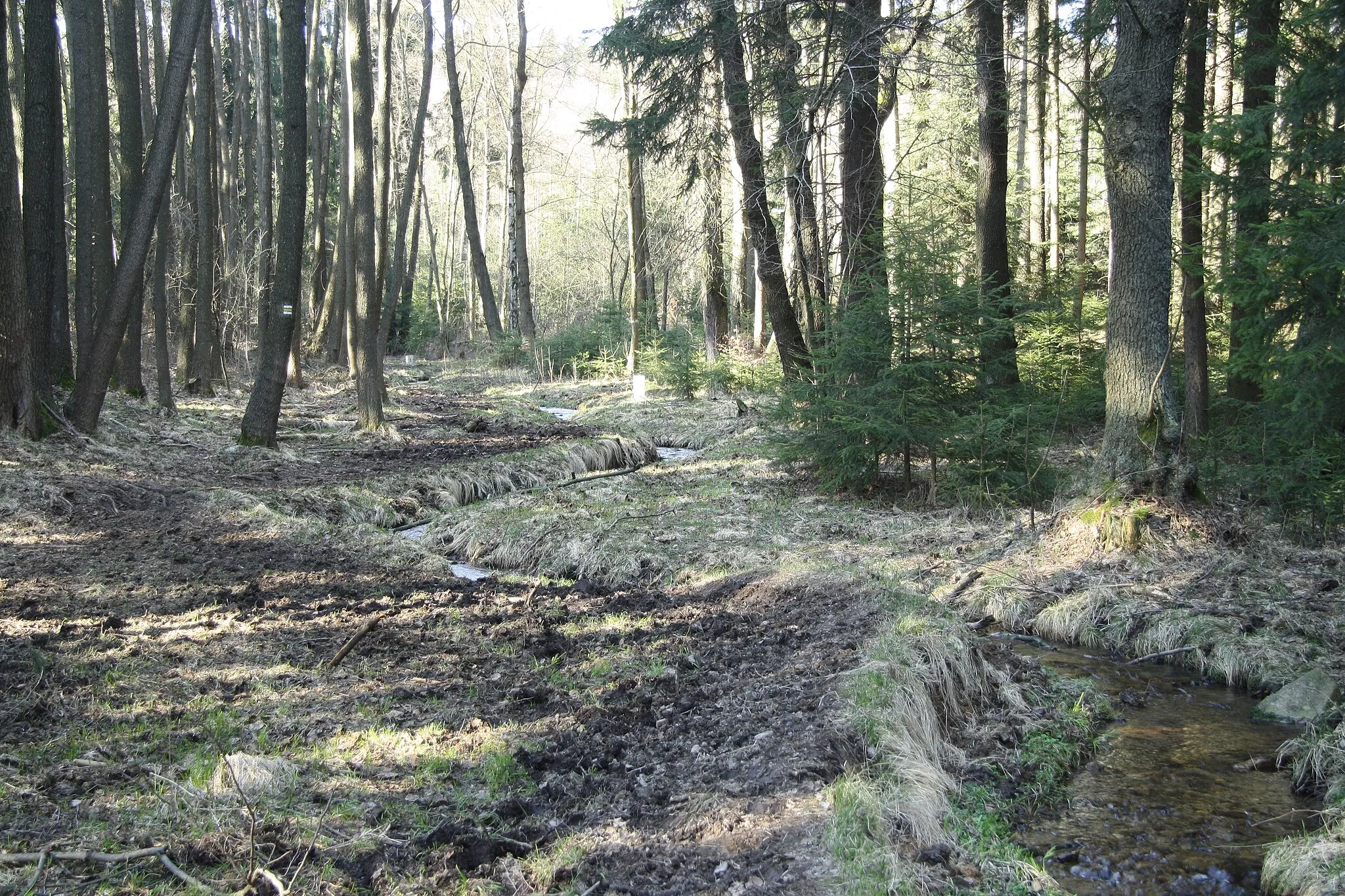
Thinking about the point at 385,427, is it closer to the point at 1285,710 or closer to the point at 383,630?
the point at 383,630

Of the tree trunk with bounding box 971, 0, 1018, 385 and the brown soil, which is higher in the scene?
the tree trunk with bounding box 971, 0, 1018, 385

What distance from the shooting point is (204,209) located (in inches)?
619

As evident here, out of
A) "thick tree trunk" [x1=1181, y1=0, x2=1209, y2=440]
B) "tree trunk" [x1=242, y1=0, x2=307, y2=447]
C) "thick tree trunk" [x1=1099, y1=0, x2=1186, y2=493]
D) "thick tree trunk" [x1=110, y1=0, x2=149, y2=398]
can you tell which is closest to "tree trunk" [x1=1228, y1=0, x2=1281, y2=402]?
"thick tree trunk" [x1=1181, y1=0, x2=1209, y2=440]

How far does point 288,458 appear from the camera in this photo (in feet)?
37.7

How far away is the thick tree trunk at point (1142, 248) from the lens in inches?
292

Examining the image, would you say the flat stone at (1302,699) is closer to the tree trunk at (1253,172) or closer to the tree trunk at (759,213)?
the tree trunk at (1253,172)

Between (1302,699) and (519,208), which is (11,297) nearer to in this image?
(1302,699)

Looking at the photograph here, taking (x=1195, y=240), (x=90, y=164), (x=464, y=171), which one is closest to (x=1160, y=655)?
(x=1195, y=240)

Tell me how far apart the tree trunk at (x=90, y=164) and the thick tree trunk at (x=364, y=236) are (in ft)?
11.6

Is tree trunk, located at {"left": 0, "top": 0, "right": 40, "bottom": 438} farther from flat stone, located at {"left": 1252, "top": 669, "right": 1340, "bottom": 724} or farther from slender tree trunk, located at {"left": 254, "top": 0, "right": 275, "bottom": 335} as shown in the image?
flat stone, located at {"left": 1252, "top": 669, "right": 1340, "bottom": 724}

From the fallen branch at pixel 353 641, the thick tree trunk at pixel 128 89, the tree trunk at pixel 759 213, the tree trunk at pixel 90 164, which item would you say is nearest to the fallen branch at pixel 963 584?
the fallen branch at pixel 353 641

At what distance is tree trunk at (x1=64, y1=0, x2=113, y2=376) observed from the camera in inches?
396

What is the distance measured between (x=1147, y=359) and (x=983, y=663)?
11.9 ft

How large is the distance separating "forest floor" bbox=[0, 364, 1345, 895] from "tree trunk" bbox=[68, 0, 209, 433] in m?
0.55
